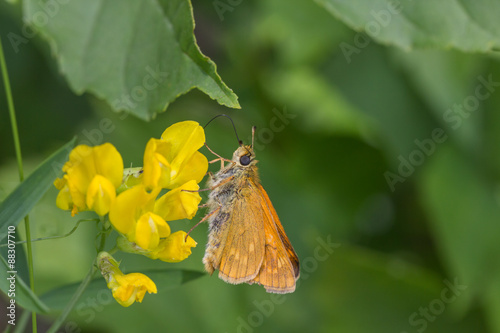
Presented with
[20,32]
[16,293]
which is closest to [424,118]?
[20,32]

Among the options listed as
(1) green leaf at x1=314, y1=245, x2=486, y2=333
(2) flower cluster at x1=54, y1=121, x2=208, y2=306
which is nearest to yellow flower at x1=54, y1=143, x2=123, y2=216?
(2) flower cluster at x1=54, y1=121, x2=208, y2=306

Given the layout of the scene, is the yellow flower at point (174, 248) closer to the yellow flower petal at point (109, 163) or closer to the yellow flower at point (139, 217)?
the yellow flower at point (139, 217)

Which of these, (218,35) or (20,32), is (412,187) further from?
(20,32)

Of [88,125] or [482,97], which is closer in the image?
[88,125]

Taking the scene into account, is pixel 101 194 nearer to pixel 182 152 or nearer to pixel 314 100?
pixel 182 152

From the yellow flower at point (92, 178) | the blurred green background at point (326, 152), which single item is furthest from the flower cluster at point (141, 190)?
the blurred green background at point (326, 152)

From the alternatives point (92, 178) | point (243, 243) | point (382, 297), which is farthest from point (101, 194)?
point (382, 297)
